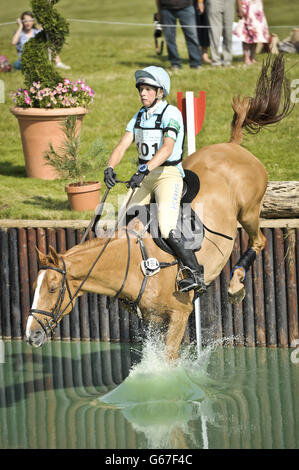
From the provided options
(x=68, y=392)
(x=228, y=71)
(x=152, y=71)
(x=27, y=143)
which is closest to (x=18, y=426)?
(x=68, y=392)

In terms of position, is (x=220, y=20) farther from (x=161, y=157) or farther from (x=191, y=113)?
(x=161, y=157)

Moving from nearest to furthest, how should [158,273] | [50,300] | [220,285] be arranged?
1. [50,300]
2. [158,273]
3. [220,285]

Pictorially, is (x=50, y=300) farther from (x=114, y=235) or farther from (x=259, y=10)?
(x=259, y=10)

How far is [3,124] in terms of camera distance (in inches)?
587

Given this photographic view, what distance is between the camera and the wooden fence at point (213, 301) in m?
Result: 9.70

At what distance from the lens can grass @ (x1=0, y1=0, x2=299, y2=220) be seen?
463 inches

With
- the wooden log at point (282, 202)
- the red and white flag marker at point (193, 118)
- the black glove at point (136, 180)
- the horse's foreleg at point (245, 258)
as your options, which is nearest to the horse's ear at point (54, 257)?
the black glove at point (136, 180)

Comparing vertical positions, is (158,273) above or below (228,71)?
below

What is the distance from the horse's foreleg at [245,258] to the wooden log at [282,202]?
44.8 inches

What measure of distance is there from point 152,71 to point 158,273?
6.09 ft

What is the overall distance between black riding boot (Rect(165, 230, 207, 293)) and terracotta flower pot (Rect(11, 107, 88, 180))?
5.21 meters

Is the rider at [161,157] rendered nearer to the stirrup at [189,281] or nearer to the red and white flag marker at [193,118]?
the stirrup at [189,281]

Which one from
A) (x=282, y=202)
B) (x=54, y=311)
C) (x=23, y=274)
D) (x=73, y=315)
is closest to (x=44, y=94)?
(x=23, y=274)
